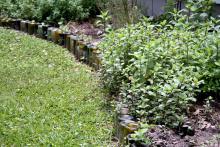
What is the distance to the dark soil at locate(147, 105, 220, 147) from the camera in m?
2.75

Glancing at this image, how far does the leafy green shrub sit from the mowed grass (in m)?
0.36

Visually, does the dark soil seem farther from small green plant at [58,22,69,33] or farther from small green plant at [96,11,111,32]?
small green plant at [58,22,69,33]

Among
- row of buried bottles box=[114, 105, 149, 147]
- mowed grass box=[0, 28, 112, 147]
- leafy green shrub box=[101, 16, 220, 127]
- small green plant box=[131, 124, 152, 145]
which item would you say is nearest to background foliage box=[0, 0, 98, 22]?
mowed grass box=[0, 28, 112, 147]

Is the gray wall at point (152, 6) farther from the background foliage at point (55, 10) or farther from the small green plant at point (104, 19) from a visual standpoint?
the small green plant at point (104, 19)

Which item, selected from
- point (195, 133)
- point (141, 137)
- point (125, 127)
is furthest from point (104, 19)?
point (141, 137)

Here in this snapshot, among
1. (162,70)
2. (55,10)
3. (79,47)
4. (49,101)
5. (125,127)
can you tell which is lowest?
(49,101)

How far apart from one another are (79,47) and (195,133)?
299cm

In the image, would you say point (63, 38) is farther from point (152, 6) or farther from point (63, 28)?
point (152, 6)

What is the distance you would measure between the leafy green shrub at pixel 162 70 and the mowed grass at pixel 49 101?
0.36 m

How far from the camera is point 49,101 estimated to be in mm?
4023

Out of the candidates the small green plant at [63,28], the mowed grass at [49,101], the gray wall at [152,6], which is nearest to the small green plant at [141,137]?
the mowed grass at [49,101]

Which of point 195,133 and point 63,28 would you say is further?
point 63,28

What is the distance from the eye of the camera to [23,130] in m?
3.42

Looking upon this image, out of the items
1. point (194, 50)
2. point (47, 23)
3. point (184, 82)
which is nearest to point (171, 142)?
point (184, 82)
